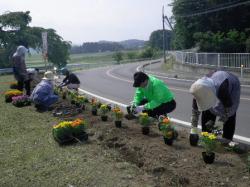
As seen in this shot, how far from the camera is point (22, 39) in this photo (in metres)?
44.0

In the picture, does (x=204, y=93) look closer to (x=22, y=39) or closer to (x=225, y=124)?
(x=225, y=124)

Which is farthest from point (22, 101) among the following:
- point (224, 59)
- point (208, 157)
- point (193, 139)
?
point (224, 59)

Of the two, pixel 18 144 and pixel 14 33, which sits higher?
pixel 14 33

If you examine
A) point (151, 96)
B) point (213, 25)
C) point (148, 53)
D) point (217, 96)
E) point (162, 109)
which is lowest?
point (148, 53)

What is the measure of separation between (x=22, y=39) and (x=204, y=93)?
40.6 meters

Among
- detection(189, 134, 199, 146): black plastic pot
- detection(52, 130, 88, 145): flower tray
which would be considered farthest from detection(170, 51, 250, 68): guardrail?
detection(189, 134, 199, 146): black plastic pot

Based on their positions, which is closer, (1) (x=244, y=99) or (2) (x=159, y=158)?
(2) (x=159, y=158)

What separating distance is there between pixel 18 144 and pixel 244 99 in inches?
348

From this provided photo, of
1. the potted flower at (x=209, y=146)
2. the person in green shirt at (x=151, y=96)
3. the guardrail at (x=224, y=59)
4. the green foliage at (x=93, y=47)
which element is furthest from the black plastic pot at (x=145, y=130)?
the green foliage at (x=93, y=47)

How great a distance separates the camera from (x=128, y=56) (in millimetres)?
88375

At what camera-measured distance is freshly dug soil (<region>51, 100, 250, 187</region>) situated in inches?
204

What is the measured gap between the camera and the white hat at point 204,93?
18.9 feet

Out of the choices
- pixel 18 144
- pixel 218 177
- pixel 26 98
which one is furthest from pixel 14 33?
pixel 218 177

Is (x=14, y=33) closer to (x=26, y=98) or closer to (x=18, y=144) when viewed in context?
(x=26, y=98)
